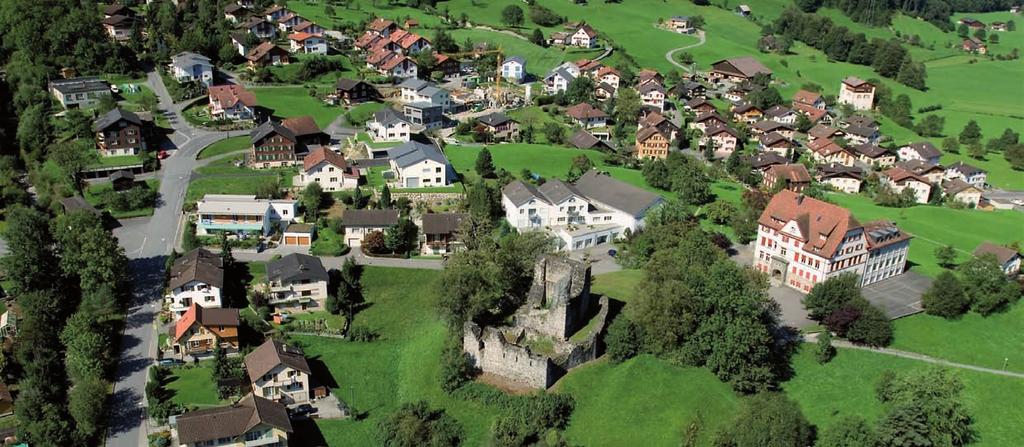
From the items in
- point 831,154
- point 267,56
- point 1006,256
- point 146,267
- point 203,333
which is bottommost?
point 831,154

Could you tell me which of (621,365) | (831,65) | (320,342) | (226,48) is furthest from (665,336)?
(831,65)

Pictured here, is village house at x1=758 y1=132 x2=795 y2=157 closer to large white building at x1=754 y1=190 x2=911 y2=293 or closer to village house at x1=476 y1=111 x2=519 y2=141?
village house at x1=476 y1=111 x2=519 y2=141

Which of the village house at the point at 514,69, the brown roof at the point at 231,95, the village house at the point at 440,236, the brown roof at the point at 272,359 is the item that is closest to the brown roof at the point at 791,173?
the village house at the point at 440,236

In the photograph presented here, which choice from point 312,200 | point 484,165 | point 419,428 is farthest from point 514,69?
point 419,428

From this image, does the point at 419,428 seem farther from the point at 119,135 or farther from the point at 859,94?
the point at 859,94

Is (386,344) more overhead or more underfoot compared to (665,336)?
more underfoot

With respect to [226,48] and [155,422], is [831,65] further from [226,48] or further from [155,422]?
[155,422]
